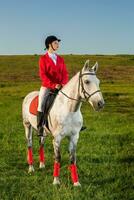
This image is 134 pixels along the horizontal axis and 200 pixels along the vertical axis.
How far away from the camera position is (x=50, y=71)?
11891 millimetres

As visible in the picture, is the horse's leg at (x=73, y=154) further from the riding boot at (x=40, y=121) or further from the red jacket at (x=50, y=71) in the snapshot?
the red jacket at (x=50, y=71)

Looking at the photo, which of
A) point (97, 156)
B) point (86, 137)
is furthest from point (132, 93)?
point (97, 156)

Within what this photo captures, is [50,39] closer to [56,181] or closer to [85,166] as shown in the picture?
[56,181]

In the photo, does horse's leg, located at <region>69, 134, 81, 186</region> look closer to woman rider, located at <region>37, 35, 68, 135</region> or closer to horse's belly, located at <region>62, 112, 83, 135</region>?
horse's belly, located at <region>62, 112, 83, 135</region>

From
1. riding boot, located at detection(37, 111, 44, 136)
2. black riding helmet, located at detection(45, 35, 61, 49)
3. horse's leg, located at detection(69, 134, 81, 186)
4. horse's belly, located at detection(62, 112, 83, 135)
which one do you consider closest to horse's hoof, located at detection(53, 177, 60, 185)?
horse's leg, located at detection(69, 134, 81, 186)

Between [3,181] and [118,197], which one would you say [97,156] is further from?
[118,197]

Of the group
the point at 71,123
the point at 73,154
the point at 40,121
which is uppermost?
the point at 40,121

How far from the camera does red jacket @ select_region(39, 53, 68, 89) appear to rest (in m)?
11.9

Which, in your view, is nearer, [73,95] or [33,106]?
[73,95]

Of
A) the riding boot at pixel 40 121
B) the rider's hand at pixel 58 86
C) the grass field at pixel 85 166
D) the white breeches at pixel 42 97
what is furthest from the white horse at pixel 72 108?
the grass field at pixel 85 166

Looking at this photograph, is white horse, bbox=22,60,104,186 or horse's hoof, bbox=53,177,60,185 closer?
white horse, bbox=22,60,104,186

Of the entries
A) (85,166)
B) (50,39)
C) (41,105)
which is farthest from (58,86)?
(85,166)

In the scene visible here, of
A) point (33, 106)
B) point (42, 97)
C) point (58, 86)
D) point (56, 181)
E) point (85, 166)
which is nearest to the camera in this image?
point (56, 181)

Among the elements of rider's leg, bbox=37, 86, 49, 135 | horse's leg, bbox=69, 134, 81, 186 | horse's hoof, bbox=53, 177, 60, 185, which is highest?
rider's leg, bbox=37, 86, 49, 135
